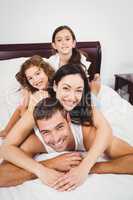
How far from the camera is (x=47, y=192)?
0.84 metres

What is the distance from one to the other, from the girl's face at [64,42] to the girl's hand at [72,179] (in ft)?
2.01

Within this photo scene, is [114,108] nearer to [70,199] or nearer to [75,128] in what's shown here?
[75,128]

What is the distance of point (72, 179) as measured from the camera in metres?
0.88

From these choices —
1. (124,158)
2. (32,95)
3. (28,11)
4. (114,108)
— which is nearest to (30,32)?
(28,11)

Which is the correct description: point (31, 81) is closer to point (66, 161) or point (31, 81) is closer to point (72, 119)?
point (72, 119)

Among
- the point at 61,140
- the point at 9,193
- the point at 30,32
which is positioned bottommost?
the point at 9,193

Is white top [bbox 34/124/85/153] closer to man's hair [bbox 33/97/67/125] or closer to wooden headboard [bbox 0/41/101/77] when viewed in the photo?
man's hair [bbox 33/97/67/125]

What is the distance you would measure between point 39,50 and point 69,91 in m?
1.14

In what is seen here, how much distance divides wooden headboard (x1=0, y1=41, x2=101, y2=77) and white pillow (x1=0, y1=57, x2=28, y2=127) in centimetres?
17

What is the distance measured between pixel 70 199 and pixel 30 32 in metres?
1.57

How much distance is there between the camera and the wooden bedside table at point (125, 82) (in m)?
2.24

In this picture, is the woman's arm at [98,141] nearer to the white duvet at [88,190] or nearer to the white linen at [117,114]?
the white duvet at [88,190]

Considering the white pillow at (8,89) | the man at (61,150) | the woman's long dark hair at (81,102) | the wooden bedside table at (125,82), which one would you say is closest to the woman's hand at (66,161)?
the man at (61,150)

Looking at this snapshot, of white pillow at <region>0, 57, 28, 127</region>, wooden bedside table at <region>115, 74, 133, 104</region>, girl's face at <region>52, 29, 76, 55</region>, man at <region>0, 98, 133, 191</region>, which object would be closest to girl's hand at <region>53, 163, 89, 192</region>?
man at <region>0, 98, 133, 191</region>
